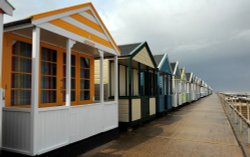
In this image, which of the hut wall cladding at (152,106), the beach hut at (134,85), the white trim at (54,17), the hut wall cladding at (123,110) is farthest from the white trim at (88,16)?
the hut wall cladding at (152,106)

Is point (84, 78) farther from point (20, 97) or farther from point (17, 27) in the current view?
point (17, 27)

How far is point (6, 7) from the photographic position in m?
3.38

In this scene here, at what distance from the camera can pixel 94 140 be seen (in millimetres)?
5434

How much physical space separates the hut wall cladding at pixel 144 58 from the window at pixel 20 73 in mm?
4247

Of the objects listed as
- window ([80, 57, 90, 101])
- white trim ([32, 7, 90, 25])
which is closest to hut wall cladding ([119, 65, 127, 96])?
window ([80, 57, 90, 101])

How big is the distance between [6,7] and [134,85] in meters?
7.72

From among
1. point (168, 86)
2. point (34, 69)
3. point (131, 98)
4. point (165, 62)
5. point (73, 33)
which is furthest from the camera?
point (168, 86)

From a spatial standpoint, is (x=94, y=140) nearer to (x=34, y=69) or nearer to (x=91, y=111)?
(x=91, y=111)

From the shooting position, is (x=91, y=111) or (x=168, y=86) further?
(x=168, y=86)

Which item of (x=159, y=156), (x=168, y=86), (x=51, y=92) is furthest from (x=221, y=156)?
(x=168, y=86)

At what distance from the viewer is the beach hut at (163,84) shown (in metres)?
11.7

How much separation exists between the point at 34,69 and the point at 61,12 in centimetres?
150

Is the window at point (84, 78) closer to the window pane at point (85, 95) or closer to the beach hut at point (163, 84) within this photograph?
the window pane at point (85, 95)

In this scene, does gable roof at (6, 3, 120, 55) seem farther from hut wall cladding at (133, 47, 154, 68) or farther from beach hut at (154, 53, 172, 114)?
beach hut at (154, 53, 172, 114)
